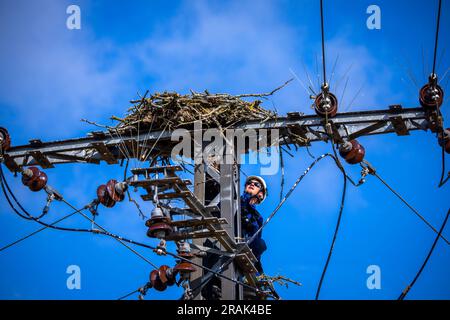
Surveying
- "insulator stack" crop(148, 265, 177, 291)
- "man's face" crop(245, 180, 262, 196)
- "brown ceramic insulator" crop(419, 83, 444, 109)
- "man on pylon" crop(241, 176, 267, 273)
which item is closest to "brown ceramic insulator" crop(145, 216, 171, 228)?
"insulator stack" crop(148, 265, 177, 291)

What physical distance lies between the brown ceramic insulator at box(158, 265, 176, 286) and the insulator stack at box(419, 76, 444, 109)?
12.2 feet

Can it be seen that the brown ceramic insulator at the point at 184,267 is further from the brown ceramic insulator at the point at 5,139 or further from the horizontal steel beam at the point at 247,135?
the brown ceramic insulator at the point at 5,139

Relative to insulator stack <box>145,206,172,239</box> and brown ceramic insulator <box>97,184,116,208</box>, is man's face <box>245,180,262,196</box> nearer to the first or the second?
brown ceramic insulator <box>97,184,116,208</box>

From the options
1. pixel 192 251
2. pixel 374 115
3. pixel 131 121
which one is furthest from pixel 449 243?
pixel 131 121

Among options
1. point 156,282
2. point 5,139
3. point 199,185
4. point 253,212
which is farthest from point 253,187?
point 5,139

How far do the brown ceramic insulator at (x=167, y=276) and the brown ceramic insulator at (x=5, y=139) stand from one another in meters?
2.73

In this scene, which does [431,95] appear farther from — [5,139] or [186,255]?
[5,139]

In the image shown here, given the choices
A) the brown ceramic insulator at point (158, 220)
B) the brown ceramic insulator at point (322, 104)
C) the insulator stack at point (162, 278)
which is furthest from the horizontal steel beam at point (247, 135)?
the insulator stack at point (162, 278)

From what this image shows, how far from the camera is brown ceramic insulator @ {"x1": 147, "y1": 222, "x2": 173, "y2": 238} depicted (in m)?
14.6

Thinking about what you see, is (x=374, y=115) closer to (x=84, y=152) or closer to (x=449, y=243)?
(x=449, y=243)

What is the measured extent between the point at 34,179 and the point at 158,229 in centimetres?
207

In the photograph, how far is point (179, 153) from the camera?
15992 millimetres

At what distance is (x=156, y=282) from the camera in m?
15.3

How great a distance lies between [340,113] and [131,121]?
279 centimetres
